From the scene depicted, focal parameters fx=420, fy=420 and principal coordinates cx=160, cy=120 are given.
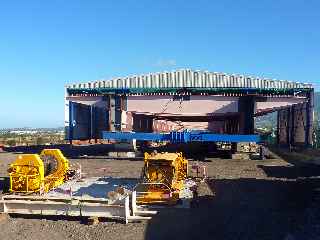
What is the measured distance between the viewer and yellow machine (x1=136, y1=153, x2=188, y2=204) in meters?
12.6

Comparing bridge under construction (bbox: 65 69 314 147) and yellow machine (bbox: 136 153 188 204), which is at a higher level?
bridge under construction (bbox: 65 69 314 147)

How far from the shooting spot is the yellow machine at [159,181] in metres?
12.6

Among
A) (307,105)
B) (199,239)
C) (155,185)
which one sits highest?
(307,105)

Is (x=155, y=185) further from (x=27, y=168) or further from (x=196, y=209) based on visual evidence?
(x=27, y=168)

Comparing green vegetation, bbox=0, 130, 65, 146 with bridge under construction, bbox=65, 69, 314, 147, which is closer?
bridge under construction, bbox=65, 69, 314, 147

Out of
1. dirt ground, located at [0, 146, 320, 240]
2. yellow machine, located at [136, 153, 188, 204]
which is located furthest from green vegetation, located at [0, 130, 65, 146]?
yellow machine, located at [136, 153, 188, 204]

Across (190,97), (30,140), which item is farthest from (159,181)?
(30,140)

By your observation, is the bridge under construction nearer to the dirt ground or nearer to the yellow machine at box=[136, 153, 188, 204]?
the dirt ground

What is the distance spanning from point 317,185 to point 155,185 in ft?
23.8

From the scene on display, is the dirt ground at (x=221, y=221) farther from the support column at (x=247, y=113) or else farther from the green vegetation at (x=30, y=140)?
the green vegetation at (x=30, y=140)

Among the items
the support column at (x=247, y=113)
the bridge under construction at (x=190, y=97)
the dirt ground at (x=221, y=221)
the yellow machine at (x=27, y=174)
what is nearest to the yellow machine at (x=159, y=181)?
the dirt ground at (x=221, y=221)

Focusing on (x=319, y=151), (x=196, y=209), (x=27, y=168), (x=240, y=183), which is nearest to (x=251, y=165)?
(x=319, y=151)

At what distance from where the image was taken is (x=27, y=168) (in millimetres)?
13664

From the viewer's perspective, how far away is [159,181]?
13125mm
